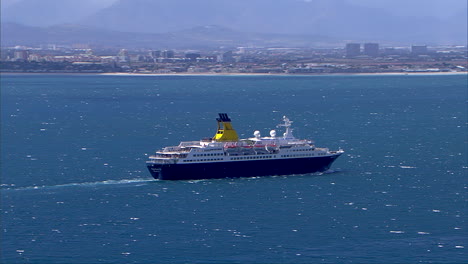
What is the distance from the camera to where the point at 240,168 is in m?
50.4

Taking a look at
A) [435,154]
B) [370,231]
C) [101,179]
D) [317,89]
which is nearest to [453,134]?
[435,154]

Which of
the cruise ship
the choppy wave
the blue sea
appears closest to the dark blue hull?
the cruise ship

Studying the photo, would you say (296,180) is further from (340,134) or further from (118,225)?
(340,134)

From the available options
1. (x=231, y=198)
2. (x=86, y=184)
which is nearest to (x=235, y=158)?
(x=231, y=198)

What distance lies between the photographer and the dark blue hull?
1939 inches

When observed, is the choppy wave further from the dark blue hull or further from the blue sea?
the dark blue hull

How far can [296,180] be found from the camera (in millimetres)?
49531

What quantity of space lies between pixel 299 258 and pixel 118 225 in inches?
290

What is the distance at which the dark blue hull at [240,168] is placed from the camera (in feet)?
162

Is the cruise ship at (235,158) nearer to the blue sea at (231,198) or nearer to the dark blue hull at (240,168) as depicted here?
the dark blue hull at (240,168)

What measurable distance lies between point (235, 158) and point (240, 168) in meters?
0.49

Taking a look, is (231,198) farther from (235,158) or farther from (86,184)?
(86,184)

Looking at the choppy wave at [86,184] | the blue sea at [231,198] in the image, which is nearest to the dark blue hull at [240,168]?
the blue sea at [231,198]

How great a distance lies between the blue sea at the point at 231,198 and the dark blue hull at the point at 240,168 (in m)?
0.55
